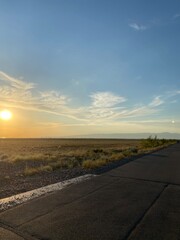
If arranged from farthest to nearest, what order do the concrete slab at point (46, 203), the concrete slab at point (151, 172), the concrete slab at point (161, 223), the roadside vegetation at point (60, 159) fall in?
the roadside vegetation at point (60, 159)
the concrete slab at point (151, 172)
the concrete slab at point (46, 203)
the concrete slab at point (161, 223)

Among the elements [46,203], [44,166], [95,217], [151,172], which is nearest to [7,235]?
[95,217]

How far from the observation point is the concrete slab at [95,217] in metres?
6.48

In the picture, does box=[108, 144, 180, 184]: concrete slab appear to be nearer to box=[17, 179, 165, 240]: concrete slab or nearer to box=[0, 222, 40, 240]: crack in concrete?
box=[17, 179, 165, 240]: concrete slab

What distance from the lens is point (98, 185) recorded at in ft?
41.1

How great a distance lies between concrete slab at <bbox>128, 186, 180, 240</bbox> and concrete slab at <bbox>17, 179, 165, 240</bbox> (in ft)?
0.69

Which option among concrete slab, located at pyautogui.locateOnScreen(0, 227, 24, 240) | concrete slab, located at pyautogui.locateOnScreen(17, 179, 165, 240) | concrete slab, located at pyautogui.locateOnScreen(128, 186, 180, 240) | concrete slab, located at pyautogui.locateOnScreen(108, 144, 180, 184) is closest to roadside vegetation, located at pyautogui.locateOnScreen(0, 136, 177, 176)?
concrete slab, located at pyautogui.locateOnScreen(108, 144, 180, 184)

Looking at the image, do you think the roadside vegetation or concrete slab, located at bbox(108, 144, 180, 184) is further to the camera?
the roadside vegetation

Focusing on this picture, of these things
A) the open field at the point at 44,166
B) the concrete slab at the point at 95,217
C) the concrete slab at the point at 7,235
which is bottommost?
the concrete slab at the point at 7,235

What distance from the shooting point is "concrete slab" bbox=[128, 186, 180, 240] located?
6461mm

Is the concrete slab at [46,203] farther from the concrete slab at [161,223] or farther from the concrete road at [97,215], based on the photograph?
the concrete slab at [161,223]

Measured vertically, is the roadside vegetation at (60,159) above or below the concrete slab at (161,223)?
above

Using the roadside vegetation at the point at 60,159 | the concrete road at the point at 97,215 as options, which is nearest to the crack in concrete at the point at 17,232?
the concrete road at the point at 97,215

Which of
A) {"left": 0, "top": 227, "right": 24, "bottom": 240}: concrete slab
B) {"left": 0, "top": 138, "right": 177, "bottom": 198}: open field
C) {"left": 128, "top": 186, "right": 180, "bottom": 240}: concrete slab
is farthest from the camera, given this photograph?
{"left": 0, "top": 138, "right": 177, "bottom": 198}: open field

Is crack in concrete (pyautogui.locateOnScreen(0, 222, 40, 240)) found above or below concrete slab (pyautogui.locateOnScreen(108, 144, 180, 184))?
below
